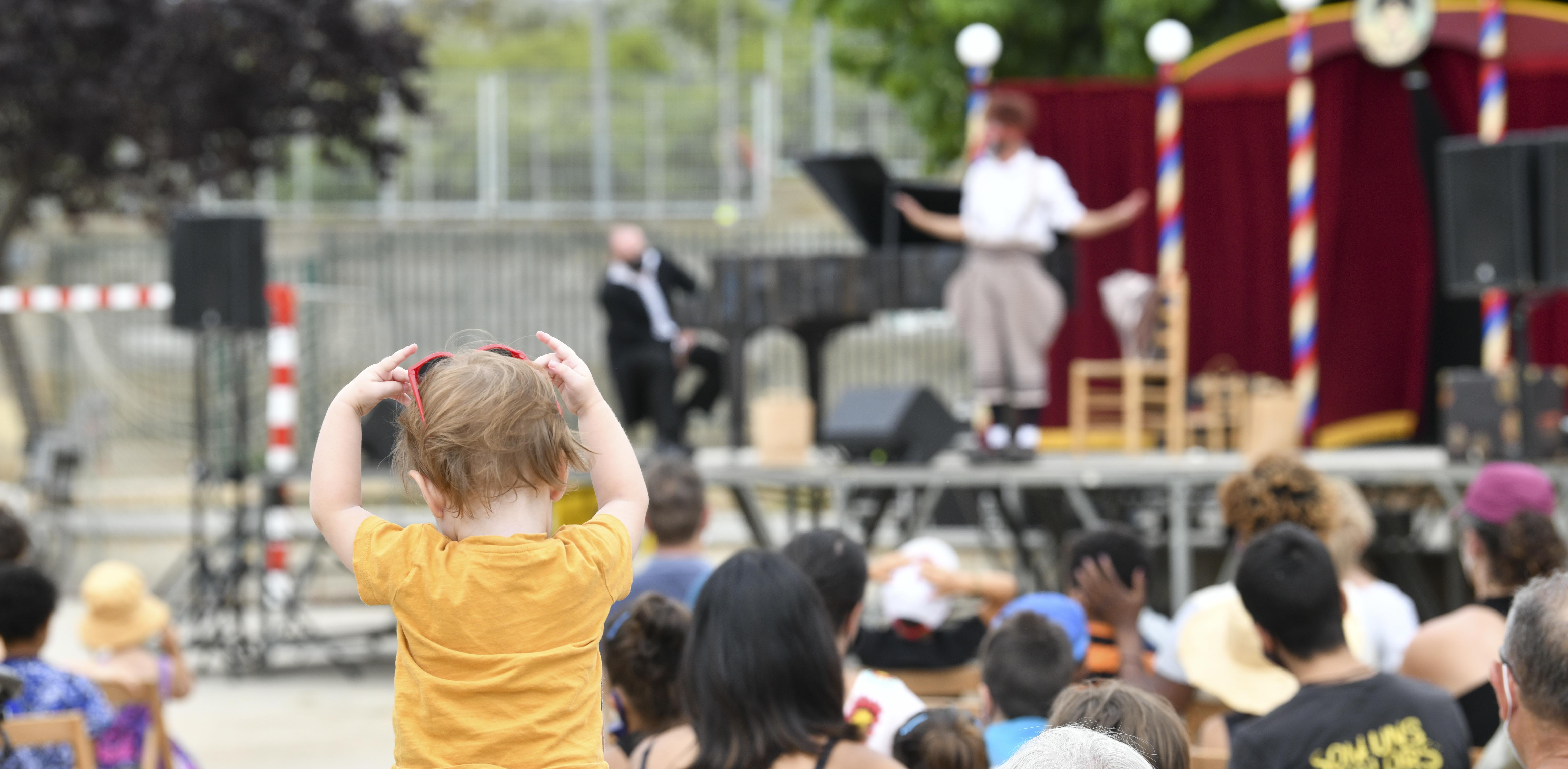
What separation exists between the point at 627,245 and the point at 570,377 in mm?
6604

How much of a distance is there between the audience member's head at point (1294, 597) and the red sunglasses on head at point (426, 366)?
1.37m

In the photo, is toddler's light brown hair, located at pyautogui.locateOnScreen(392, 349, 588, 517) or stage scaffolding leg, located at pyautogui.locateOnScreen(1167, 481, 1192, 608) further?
stage scaffolding leg, located at pyautogui.locateOnScreen(1167, 481, 1192, 608)

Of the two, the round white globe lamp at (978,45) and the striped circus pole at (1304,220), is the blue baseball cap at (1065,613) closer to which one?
the round white globe lamp at (978,45)

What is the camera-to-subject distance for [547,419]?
1.87 metres

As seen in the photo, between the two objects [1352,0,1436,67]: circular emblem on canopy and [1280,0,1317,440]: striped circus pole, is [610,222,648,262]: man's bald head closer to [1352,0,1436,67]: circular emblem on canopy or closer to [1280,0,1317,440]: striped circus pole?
[1280,0,1317,440]: striped circus pole

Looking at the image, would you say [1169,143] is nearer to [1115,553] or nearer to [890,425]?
[890,425]

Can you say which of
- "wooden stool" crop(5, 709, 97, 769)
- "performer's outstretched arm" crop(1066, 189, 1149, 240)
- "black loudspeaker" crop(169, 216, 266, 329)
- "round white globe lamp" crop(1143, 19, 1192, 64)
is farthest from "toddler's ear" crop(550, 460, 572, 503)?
"round white globe lamp" crop(1143, 19, 1192, 64)

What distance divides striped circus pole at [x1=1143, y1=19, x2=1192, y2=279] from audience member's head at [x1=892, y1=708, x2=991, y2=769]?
6.62 metres

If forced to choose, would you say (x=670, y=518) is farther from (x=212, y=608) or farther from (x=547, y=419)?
(x=212, y=608)

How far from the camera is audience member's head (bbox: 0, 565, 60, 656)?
3312 millimetres

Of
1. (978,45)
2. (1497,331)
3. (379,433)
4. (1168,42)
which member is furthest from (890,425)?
(1497,331)

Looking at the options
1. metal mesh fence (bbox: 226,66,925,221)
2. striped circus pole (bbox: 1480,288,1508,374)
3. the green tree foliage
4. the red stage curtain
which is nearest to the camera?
striped circus pole (bbox: 1480,288,1508,374)

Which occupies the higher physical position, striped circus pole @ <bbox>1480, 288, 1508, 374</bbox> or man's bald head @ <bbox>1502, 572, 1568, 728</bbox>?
striped circus pole @ <bbox>1480, 288, 1508, 374</bbox>

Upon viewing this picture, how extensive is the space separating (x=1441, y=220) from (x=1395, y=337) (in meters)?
0.73
